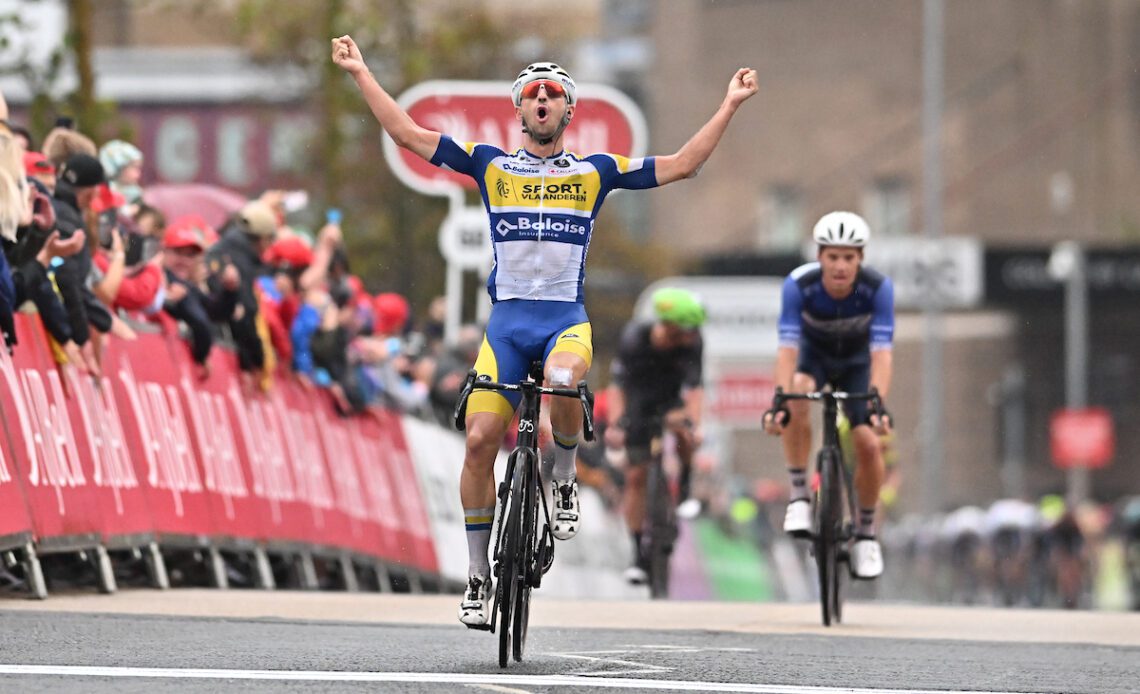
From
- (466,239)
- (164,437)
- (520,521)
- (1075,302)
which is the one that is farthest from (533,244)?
(1075,302)

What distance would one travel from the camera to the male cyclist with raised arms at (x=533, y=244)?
998 cm

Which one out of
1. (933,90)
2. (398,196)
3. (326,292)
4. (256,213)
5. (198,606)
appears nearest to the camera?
(198,606)

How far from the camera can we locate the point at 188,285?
Result: 1535 cm

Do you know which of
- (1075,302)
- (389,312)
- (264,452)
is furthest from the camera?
(1075,302)

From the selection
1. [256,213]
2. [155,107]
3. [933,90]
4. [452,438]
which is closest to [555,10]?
[155,107]

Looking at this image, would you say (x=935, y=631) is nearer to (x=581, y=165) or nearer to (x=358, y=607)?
(x=358, y=607)

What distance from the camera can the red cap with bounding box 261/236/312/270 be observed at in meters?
17.5

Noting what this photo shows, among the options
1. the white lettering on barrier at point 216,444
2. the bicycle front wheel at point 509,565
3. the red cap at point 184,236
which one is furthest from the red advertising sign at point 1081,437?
the bicycle front wheel at point 509,565

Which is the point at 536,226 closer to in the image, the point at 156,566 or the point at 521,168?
the point at 521,168

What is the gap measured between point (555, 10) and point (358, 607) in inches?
2691

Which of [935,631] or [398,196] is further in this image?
[398,196]

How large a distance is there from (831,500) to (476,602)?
398 cm

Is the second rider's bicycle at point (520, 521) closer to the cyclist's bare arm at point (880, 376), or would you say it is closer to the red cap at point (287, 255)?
the cyclist's bare arm at point (880, 376)

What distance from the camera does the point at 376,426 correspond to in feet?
63.6
